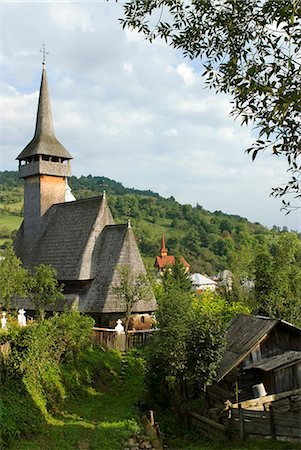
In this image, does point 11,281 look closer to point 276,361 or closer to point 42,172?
point 42,172

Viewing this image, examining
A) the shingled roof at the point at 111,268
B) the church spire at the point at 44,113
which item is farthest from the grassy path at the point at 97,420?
the church spire at the point at 44,113

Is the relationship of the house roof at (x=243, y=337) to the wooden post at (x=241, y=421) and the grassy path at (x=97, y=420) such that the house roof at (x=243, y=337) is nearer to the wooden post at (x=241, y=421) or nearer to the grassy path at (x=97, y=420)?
the wooden post at (x=241, y=421)

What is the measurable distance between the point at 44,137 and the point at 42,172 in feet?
9.80

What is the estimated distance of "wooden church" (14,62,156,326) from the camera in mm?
26422

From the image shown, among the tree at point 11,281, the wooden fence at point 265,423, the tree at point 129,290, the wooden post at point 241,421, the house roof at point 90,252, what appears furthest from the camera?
the house roof at point 90,252

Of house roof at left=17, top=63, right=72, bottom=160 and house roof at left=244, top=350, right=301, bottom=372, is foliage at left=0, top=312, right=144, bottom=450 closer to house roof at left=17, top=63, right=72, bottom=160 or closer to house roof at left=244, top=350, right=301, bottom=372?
house roof at left=244, top=350, right=301, bottom=372

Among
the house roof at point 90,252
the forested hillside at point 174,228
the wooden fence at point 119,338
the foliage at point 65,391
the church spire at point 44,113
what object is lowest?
the foliage at point 65,391

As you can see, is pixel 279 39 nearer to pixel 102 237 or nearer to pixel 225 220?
pixel 102 237

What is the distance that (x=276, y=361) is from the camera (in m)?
16.1

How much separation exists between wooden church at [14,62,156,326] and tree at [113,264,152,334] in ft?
2.67

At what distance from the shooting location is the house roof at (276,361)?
15.8 metres

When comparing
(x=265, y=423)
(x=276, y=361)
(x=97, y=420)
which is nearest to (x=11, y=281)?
(x=97, y=420)

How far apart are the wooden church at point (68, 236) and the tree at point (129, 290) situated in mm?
813

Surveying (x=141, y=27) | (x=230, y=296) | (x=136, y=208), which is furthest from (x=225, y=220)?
(x=141, y=27)
